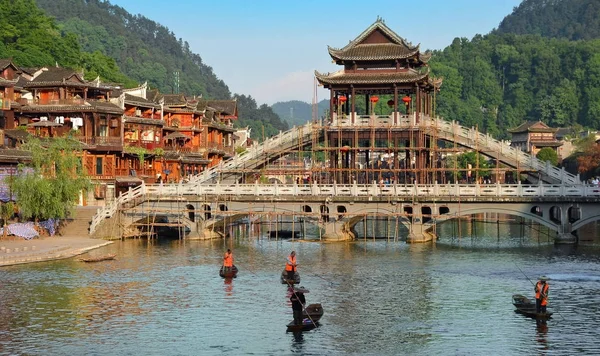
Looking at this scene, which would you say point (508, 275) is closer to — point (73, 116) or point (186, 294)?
point (186, 294)

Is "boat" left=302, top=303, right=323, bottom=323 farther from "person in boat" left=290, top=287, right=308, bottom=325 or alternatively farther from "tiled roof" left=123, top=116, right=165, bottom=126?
"tiled roof" left=123, top=116, right=165, bottom=126

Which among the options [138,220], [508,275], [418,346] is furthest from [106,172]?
[418,346]

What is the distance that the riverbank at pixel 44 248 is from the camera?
6544 centimetres

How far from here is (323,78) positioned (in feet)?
296

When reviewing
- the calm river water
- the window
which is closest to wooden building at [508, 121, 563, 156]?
the window

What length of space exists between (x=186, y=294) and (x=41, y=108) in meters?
44.8

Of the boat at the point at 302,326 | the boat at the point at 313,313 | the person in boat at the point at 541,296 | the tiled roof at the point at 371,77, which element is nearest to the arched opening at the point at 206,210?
the tiled roof at the point at 371,77

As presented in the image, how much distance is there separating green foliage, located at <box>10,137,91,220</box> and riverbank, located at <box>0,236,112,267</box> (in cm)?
232

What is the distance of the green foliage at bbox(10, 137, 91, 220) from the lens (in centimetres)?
7656

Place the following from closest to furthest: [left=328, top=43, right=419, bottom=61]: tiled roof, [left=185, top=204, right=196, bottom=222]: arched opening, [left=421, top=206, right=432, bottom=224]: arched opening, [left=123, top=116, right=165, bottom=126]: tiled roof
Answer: [left=421, top=206, right=432, bottom=224]: arched opening, [left=185, top=204, right=196, bottom=222]: arched opening, [left=328, top=43, right=419, bottom=61]: tiled roof, [left=123, top=116, right=165, bottom=126]: tiled roof

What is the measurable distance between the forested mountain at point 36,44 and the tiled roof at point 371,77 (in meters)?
51.2

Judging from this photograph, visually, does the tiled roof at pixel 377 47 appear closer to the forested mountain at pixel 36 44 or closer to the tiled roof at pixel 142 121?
the tiled roof at pixel 142 121

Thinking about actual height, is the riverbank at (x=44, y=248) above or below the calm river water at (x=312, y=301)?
above

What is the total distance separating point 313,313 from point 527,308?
10505 millimetres
